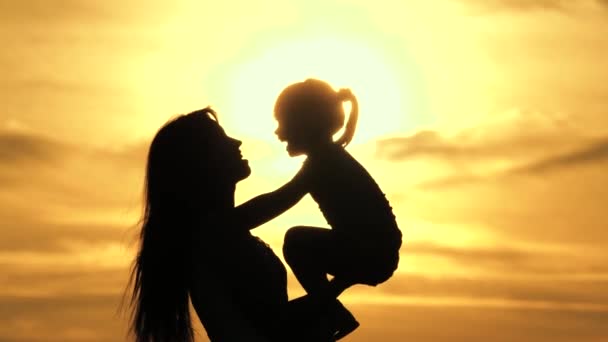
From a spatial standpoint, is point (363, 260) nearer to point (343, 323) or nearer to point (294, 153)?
point (343, 323)

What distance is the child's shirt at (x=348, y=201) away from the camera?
5.44 meters

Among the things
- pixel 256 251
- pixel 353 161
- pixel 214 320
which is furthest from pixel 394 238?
pixel 214 320

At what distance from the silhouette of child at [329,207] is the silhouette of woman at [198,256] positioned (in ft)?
0.87

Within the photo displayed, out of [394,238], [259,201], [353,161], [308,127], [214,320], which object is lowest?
[214,320]

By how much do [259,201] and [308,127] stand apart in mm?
1267

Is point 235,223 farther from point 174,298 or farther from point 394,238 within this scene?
point 394,238

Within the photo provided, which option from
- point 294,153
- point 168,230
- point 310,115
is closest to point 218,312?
point 168,230

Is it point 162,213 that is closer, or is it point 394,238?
point 162,213

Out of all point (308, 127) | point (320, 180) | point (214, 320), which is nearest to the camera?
point (214, 320)

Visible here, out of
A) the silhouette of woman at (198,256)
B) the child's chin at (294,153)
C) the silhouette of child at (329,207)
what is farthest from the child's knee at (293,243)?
the child's chin at (294,153)

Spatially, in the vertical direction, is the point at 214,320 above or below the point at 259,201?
below

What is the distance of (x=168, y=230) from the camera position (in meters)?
4.84

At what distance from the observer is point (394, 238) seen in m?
5.51

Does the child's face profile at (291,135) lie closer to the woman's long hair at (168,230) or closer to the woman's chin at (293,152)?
the woman's chin at (293,152)
